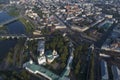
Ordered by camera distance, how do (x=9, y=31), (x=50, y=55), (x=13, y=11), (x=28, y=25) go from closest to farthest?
(x=50, y=55), (x=9, y=31), (x=28, y=25), (x=13, y=11)

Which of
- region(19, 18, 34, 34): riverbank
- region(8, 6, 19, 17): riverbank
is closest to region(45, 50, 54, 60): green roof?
region(19, 18, 34, 34): riverbank

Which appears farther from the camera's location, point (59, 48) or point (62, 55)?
point (59, 48)

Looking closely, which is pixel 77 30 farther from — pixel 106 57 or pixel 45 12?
pixel 45 12

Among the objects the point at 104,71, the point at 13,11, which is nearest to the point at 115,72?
the point at 104,71

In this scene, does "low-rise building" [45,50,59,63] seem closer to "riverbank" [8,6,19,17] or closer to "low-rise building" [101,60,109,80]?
"low-rise building" [101,60,109,80]

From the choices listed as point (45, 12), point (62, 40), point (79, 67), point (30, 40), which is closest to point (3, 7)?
point (45, 12)

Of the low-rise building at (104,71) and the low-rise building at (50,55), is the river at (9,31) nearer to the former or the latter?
the low-rise building at (50,55)

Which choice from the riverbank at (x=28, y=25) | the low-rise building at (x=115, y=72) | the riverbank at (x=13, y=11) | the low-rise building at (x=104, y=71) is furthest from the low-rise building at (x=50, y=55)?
the riverbank at (x=13, y=11)

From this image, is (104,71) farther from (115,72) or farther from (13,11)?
(13,11)
